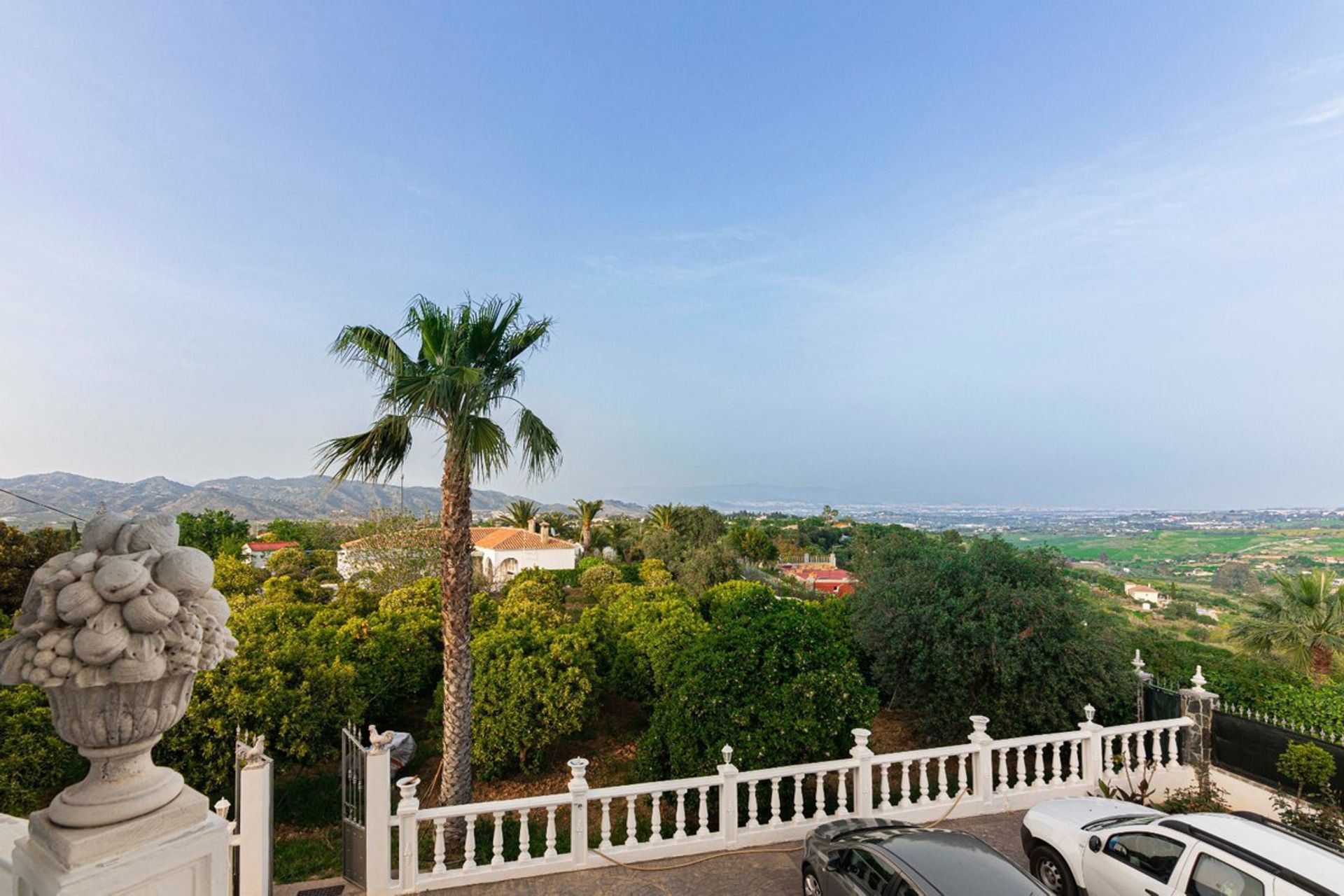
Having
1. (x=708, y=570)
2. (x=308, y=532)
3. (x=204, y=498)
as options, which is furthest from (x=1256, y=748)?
(x=204, y=498)

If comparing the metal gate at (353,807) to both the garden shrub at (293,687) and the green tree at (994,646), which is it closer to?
the garden shrub at (293,687)

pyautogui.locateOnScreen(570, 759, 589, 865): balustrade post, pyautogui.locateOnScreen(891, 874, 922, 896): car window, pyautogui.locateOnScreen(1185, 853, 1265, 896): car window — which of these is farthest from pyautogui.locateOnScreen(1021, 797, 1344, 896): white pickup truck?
pyautogui.locateOnScreen(570, 759, 589, 865): balustrade post

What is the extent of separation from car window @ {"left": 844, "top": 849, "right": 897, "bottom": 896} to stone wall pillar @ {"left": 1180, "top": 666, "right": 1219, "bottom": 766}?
769 centimetres

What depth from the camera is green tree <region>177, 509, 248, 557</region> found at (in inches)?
1608

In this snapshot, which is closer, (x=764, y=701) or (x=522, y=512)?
(x=764, y=701)

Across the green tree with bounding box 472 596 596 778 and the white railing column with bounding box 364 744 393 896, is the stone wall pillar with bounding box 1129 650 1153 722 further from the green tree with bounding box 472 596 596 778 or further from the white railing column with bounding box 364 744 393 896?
the white railing column with bounding box 364 744 393 896

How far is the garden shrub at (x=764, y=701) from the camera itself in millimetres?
8211

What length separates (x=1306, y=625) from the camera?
14.8m

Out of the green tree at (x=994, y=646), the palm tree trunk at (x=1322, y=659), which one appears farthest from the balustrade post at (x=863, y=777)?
the palm tree trunk at (x=1322, y=659)

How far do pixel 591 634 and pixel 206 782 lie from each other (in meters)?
6.73

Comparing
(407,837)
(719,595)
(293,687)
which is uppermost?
(293,687)

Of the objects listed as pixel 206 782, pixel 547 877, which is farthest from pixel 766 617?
pixel 206 782

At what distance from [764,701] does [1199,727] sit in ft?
22.9

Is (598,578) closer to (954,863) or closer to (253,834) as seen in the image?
(253,834)
